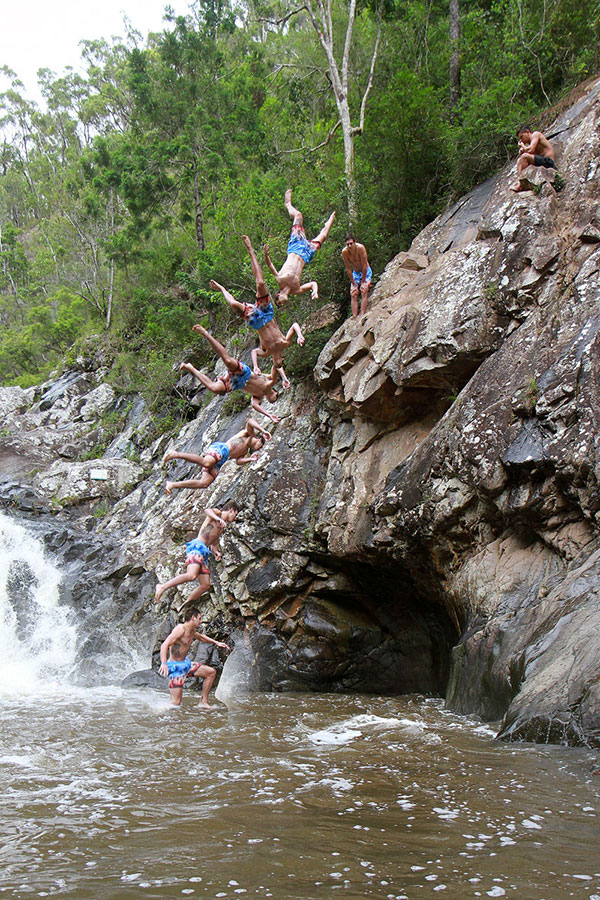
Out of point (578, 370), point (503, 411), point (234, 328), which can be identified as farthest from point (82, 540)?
point (578, 370)

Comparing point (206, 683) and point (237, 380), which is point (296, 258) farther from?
point (206, 683)

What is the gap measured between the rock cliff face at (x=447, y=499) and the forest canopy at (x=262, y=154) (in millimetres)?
2568

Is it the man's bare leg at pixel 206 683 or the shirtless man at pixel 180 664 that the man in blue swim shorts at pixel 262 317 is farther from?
the man's bare leg at pixel 206 683

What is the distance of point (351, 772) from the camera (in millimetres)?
6125

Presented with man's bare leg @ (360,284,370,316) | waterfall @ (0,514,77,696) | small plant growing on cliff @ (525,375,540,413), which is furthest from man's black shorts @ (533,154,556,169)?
waterfall @ (0,514,77,696)

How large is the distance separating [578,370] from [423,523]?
11.1ft

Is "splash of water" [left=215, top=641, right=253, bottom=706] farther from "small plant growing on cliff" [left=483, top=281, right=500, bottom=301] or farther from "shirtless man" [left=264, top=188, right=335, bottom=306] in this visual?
"small plant growing on cliff" [left=483, top=281, right=500, bottom=301]

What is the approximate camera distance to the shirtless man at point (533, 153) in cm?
1141

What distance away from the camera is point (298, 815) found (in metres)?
4.88

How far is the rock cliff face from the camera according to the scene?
832cm

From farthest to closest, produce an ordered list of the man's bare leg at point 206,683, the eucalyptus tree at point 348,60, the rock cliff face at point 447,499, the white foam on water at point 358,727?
the eucalyptus tree at point 348,60
the man's bare leg at point 206,683
the rock cliff face at point 447,499
the white foam on water at point 358,727

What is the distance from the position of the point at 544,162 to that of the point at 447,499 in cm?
628

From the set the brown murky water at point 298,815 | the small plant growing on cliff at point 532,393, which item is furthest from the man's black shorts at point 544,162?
the brown murky water at point 298,815

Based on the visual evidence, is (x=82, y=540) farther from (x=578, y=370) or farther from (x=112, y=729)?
(x=578, y=370)
